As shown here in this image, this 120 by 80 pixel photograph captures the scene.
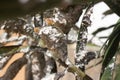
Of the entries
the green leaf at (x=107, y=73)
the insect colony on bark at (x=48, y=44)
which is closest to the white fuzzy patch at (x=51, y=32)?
the insect colony on bark at (x=48, y=44)

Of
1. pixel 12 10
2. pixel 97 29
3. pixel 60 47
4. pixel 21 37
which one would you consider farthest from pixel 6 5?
pixel 97 29

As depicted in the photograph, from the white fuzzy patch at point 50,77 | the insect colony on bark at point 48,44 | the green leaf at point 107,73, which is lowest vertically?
the green leaf at point 107,73

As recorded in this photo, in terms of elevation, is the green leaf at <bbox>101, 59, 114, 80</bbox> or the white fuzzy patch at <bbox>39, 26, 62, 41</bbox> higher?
the white fuzzy patch at <bbox>39, 26, 62, 41</bbox>

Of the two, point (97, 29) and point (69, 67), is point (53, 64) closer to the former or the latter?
point (69, 67)

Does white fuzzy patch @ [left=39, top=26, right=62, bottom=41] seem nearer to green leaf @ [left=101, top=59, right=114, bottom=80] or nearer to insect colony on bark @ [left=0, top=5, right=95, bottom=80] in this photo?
insect colony on bark @ [left=0, top=5, right=95, bottom=80]

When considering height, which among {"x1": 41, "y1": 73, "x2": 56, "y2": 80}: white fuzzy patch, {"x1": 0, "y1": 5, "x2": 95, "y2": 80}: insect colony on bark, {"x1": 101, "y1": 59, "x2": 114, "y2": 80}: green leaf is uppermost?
{"x1": 0, "y1": 5, "x2": 95, "y2": 80}: insect colony on bark

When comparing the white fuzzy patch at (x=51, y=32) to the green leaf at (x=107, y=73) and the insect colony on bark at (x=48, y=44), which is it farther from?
the green leaf at (x=107, y=73)

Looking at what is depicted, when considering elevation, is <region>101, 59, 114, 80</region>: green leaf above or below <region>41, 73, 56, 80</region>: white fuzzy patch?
below

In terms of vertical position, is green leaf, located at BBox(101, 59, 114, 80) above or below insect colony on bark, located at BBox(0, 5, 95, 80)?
below

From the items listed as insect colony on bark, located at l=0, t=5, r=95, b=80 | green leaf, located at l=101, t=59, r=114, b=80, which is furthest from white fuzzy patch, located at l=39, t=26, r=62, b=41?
green leaf, located at l=101, t=59, r=114, b=80

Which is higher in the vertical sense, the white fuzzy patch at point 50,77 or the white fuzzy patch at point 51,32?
the white fuzzy patch at point 51,32

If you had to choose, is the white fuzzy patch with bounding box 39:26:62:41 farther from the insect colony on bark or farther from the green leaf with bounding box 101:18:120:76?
the green leaf with bounding box 101:18:120:76
